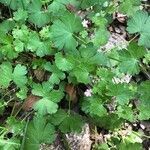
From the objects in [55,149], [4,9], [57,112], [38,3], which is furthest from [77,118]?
[4,9]

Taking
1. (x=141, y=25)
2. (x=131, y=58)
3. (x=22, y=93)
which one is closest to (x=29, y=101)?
(x=22, y=93)

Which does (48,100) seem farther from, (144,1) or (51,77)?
(144,1)

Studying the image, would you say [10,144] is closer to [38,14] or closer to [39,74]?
[39,74]

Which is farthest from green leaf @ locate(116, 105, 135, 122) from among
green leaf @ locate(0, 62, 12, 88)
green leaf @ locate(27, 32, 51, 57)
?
green leaf @ locate(0, 62, 12, 88)

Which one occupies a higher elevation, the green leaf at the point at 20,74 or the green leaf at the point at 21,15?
the green leaf at the point at 21,15

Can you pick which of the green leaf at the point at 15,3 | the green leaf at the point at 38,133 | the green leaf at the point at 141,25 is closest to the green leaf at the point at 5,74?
the green leaf at the point at 38,133

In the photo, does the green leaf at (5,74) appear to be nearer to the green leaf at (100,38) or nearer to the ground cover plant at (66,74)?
the ground cover plant at (66,74)

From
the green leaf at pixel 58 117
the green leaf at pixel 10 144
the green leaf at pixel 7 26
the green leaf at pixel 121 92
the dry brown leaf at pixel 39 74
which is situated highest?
the green leaf at pixel 7 26

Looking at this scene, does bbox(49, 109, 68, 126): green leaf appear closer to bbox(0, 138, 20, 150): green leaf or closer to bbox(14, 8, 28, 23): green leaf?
bbox(0, 138, 20, 150): green leaf
